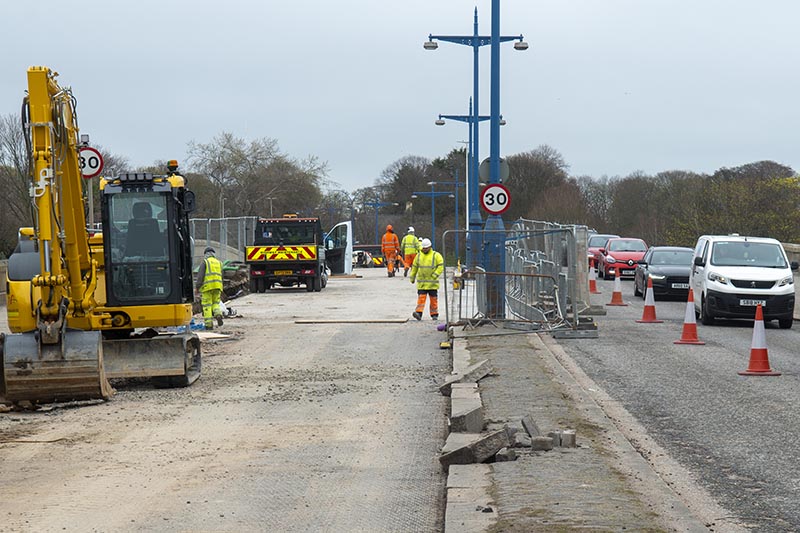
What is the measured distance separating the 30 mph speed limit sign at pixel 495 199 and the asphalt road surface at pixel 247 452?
190 inches

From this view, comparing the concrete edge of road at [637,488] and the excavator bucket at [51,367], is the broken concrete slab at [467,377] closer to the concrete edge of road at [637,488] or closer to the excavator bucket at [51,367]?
the concrete edge of road at [637,488]

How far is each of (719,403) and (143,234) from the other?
7.02 meters

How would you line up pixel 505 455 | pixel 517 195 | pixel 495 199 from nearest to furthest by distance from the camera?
pixel 505 455, pixel 495 199, pixel 517 195

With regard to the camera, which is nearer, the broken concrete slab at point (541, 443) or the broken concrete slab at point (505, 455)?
the broken concrete slab at point (505, 455)

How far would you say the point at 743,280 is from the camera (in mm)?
20703

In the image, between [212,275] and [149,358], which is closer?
[149,358]

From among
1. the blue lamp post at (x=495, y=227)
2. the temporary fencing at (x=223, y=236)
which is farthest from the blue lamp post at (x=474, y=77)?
the temporary fencing at (x=223, y=236)

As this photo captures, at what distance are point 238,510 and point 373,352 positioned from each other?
31.8 ft

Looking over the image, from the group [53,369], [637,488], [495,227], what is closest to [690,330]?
[495,227]

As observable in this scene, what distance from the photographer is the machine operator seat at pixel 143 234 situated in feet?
45.2

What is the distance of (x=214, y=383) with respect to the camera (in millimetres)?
13406

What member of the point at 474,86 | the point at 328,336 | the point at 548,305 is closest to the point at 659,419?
the point at 548,305

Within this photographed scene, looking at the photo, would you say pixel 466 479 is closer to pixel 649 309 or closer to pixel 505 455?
pixel 505 455

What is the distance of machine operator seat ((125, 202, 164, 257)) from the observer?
45.2 ft
